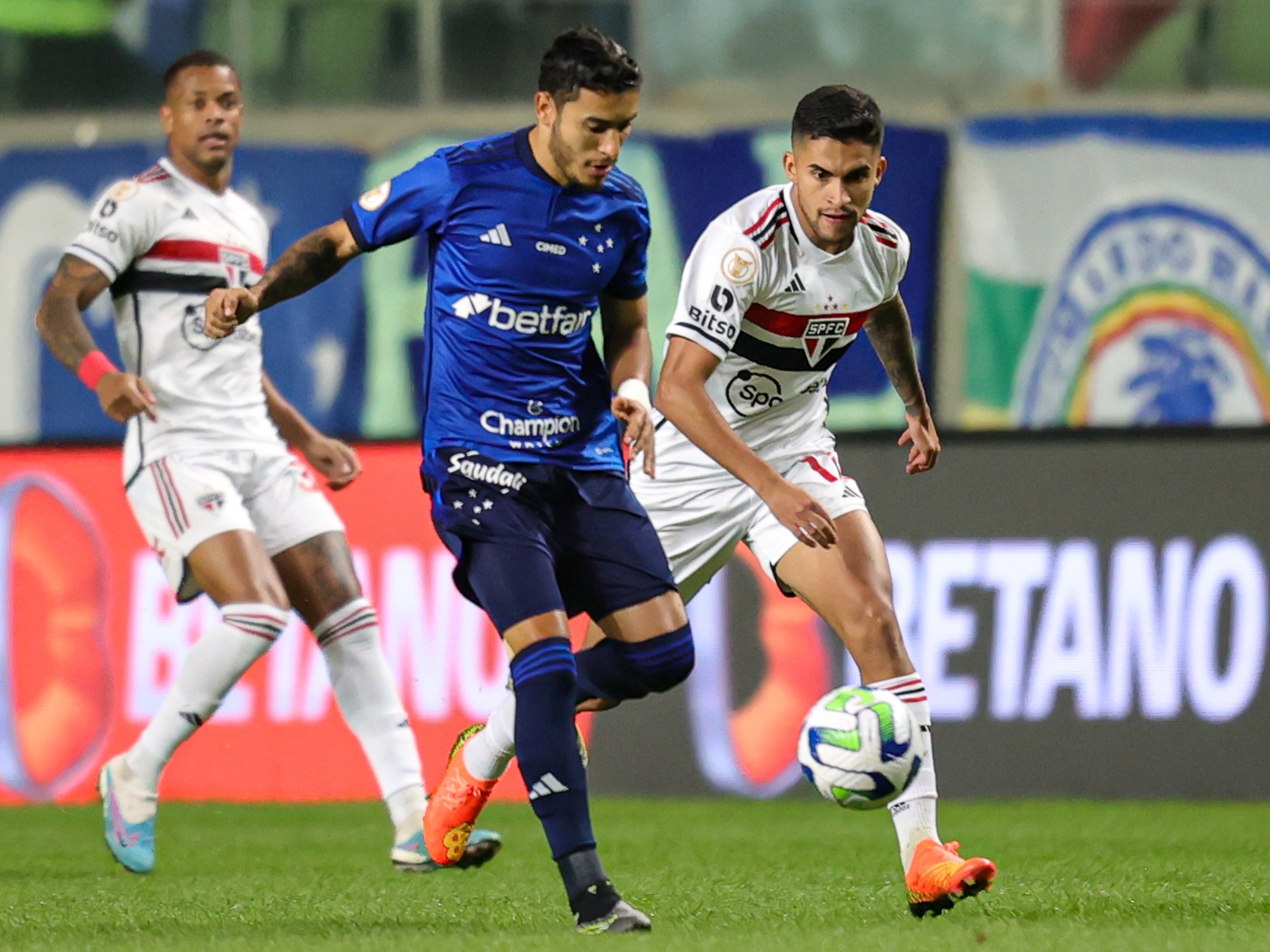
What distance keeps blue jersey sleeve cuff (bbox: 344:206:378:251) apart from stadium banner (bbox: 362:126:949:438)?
6390mm

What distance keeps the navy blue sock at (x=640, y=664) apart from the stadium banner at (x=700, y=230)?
6.31 metres

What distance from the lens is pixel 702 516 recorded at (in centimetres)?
599

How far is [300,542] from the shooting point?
6609 millimetres

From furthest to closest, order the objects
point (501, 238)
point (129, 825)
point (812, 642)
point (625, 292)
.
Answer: point (812, 642) < point (129, 825) < point (625, 292) < point (501, 238)

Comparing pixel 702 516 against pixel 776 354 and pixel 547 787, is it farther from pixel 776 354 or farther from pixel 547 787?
pixel 547 787

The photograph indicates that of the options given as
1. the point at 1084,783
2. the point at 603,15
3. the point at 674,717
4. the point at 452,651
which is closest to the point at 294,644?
the point at 452,651

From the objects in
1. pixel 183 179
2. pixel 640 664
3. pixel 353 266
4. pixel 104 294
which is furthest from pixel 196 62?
pixel 104 294

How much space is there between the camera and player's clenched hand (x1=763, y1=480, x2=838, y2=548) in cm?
479

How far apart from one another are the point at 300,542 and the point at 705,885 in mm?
1715

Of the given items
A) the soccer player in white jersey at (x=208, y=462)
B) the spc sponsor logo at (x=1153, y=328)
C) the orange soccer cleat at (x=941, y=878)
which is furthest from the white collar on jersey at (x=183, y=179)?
the spc sponsor logo at (x=1153, y=328)

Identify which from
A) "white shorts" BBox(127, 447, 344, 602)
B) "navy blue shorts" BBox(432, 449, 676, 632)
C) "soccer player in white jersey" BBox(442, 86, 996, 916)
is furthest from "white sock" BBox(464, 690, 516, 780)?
"white shorts" BBox(127, 447, 344, 602)

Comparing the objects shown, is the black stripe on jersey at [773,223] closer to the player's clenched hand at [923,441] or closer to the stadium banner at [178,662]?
the player's clenched hand at [923,441]

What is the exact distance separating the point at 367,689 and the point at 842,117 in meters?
2.40

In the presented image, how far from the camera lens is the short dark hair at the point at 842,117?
517 cm
